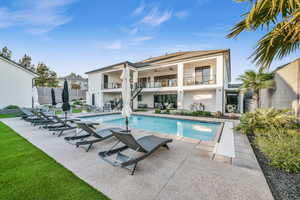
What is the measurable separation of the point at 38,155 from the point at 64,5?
1013 centimetres

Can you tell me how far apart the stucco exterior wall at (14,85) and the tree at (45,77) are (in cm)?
1820

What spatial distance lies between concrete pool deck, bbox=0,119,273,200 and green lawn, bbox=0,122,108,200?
165 mm

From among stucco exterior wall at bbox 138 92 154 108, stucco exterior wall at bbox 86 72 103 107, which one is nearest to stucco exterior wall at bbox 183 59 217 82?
stucco exterior wall at bbox 138 92 154 108

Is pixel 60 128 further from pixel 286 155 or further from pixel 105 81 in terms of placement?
pixel 105 81

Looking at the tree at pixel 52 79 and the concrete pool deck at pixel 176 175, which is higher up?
the tree at pixel 52 79

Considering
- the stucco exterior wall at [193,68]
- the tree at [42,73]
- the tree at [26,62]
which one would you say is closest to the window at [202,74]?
the stucco exterior wall at [193,68]

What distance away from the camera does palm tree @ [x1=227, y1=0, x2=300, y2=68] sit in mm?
2602

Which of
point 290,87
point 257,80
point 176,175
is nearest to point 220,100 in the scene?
point 257,80

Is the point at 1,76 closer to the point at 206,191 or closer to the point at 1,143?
the point at 1,143

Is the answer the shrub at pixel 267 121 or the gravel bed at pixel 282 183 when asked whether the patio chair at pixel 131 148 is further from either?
the shrub at pixel 267 121

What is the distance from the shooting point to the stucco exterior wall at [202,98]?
45.2 feet

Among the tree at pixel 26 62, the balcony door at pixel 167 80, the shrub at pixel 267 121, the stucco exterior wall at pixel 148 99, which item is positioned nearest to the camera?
the shrub at pixel 267 121

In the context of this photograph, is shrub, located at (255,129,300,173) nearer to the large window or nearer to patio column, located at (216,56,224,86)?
patio column, located at (216,56,224,86)

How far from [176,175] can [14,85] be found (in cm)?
1977
